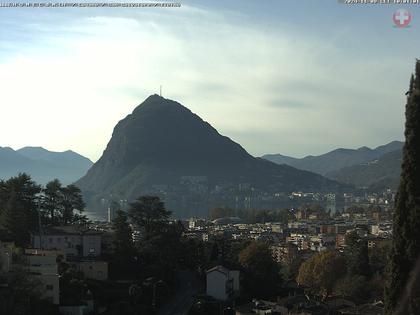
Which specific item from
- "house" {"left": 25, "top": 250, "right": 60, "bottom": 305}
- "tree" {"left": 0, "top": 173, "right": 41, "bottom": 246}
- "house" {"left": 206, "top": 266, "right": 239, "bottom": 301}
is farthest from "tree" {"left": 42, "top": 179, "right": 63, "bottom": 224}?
"house" {"left": 25, "top": 250, "right": 60, "bottom": 305}

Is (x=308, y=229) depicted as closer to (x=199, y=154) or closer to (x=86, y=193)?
(x=86, y=193)

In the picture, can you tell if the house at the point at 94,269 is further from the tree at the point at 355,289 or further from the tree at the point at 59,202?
the tree at the point at 355,289

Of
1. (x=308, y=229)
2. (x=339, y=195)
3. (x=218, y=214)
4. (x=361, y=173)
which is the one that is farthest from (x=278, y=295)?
(x=361, y=173)

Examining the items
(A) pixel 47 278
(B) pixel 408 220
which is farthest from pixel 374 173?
(B) pixel 408 220

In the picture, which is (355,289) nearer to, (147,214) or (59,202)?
(147,214)

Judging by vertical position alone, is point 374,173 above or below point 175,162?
below

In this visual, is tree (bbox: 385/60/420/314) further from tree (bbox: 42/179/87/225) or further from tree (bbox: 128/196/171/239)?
tree (bbox: 42/179/87/225)
